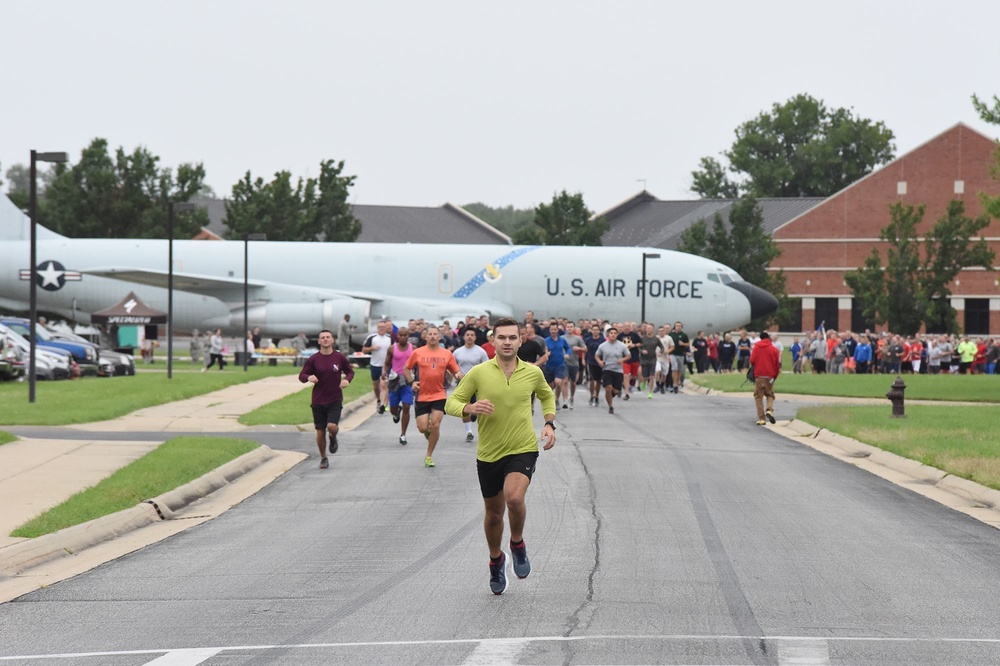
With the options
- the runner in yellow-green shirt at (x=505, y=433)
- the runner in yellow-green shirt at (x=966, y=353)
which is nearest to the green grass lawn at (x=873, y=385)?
the runner in yellow-green shirt at (x=966, y=353)

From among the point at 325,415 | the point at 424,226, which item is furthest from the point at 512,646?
the point at 424,226

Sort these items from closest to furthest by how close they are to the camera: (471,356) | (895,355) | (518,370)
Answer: (518,370) → (471,356) → (895,355)

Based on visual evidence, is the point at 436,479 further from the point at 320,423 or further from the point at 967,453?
the point at 967,453

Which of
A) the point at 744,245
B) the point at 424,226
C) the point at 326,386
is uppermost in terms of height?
the point at 424,226

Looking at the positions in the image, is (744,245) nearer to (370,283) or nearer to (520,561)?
(370,283)

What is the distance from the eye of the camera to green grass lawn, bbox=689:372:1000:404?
34281 millimetres

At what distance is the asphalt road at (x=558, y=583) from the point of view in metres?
7.81

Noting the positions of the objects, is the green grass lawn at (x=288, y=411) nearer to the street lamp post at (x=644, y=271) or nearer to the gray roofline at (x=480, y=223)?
the street lamp post at (x=644, y=271)

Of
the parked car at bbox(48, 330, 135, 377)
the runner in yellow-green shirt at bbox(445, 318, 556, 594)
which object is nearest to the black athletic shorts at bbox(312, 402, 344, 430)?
the runner in yellow-green shirt at bbox(445, 318, 556, 594)

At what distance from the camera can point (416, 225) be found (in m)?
120

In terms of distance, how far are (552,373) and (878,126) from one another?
291 ft

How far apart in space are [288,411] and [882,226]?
56.8m

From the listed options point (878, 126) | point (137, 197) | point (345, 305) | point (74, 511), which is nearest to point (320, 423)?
point (74, 511)

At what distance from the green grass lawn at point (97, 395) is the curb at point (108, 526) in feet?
23.2
